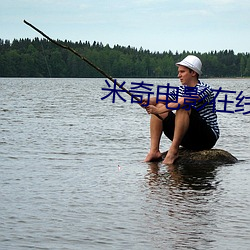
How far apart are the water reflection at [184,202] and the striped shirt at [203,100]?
0.56m

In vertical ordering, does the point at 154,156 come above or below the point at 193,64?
below

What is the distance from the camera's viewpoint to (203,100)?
340 inches

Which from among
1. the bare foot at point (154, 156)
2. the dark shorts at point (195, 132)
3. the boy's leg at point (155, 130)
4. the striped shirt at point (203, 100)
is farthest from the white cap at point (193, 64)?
the bare foot at point (154, 156)

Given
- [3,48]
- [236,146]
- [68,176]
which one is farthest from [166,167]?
[3,48]

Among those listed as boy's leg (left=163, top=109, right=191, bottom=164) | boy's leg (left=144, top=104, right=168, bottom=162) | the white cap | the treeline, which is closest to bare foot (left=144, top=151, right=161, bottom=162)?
boy's leg (left=144, top=104, right=168, bottom=162)

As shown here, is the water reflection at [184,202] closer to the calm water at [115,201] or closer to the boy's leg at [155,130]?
the calm water at [115,201]

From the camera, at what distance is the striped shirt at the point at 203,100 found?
8.52m

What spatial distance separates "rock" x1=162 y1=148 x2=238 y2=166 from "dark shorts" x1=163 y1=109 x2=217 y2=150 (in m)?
0.07

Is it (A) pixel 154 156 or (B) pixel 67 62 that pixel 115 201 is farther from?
(B) pixel 67 62

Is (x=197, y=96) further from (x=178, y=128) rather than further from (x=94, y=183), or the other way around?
(x=94, y=183)

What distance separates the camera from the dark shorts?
8688 millimetres

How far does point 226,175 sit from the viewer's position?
8234 mm

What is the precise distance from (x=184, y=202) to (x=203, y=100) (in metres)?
2.42

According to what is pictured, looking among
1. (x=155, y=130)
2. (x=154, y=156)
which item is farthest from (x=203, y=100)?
(x=154, y=156)
